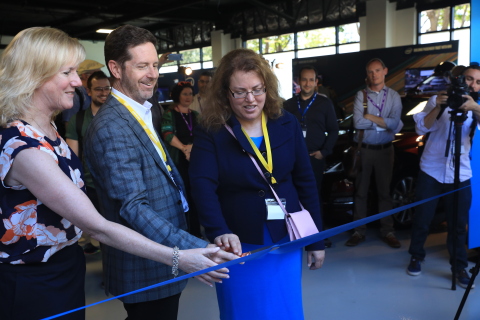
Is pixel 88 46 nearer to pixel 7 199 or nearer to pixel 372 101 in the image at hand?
pixel 372 101

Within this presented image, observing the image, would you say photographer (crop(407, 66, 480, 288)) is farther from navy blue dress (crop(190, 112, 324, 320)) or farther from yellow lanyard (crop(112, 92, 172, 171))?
yellow lanyard (crop(112, 92, 172, 171))

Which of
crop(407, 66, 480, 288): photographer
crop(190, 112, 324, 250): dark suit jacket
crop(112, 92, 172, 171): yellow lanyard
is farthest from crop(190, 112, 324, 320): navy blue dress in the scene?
crop(407, 66, 480, 288): photographer

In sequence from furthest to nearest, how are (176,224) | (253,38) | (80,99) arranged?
(253,38)
(80,99)
(176,224)

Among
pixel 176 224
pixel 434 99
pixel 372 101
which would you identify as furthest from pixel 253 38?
pixel 176 224

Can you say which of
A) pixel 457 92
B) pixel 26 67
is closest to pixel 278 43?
pixel 457 92

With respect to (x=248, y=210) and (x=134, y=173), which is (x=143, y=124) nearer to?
(x=134, y=173)

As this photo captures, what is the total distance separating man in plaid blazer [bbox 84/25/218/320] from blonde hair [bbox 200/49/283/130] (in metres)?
0.35

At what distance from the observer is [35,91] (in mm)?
1495

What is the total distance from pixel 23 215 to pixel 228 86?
1095 millimetres

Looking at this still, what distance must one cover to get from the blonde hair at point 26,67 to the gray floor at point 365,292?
2370mm

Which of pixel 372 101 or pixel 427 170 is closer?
pixel 427 170

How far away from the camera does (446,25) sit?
13.5 m

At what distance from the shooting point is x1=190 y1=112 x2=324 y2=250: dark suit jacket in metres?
2.10

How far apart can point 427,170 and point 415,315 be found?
1.23 m
